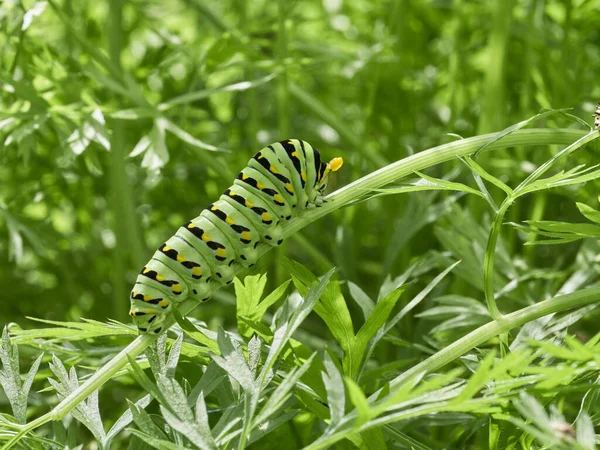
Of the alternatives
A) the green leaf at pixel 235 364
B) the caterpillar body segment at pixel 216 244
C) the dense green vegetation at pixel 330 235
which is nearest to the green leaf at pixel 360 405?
the dense green vegetation at pixel 330 235

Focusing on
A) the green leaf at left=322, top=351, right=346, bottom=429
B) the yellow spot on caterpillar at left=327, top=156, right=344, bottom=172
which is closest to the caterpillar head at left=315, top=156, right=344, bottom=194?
the yellow spot on caterpillar at left=327, top=156, right=344, bottom=172

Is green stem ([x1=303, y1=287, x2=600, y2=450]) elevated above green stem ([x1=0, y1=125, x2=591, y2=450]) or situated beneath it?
situated beneath

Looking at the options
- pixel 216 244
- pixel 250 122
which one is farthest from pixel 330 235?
pixel 216 244

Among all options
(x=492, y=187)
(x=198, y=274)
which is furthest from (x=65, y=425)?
(x=492, y=187)

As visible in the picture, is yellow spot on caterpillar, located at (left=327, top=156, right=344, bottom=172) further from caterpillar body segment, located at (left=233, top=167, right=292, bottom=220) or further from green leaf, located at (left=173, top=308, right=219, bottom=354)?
green leaf, located at (left=173, top=308, right=219, bottom=354)

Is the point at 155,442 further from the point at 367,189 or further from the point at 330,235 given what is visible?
the point at 330,235

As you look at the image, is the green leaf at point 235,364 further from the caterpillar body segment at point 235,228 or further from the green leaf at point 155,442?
the caterpillar body segment at point 235,228

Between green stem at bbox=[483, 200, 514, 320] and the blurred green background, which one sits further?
the blurred green background
